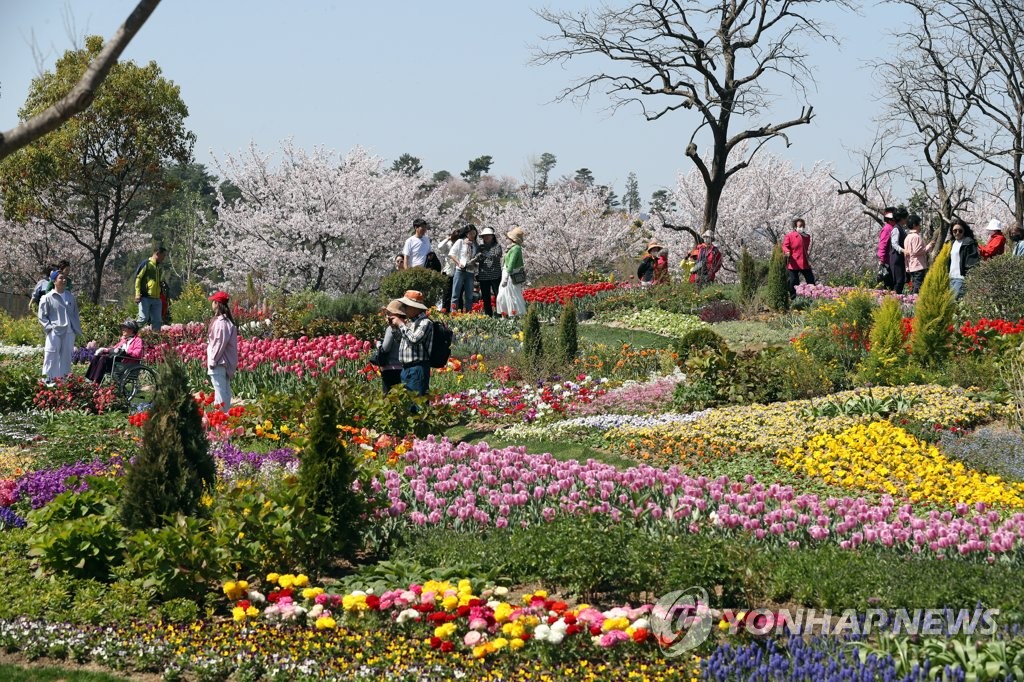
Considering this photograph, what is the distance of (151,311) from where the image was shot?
19578 millimetres

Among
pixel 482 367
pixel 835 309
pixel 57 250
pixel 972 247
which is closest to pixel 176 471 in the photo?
pixel 482 367

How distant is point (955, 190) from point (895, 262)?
1504cm

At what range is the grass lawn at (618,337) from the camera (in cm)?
1694

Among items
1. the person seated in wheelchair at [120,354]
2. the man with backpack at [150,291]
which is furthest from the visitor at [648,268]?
the person seated in wheelchair at [120,354]

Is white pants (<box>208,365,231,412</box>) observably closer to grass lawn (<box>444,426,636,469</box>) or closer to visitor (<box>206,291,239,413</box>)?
visitor (<box>206,291,239,413</box>)

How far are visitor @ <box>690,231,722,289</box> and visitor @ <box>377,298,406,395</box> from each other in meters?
10.9

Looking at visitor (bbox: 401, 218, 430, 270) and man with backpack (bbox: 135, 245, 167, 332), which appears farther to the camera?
visitor (bbox: 401, 218, 430, 270)

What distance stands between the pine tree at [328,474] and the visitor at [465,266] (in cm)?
1272

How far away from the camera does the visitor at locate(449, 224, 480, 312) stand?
20.3m

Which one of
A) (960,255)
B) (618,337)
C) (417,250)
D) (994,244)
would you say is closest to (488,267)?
(417,250)

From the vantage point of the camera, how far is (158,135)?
3059cm

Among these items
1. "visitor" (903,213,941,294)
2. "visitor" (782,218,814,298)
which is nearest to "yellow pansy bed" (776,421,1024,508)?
"visitor" (903,213,941,294)

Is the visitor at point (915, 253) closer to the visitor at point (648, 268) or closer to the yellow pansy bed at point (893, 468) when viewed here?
the visitor at point (648, 268)

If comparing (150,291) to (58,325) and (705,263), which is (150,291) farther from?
(705,263)
